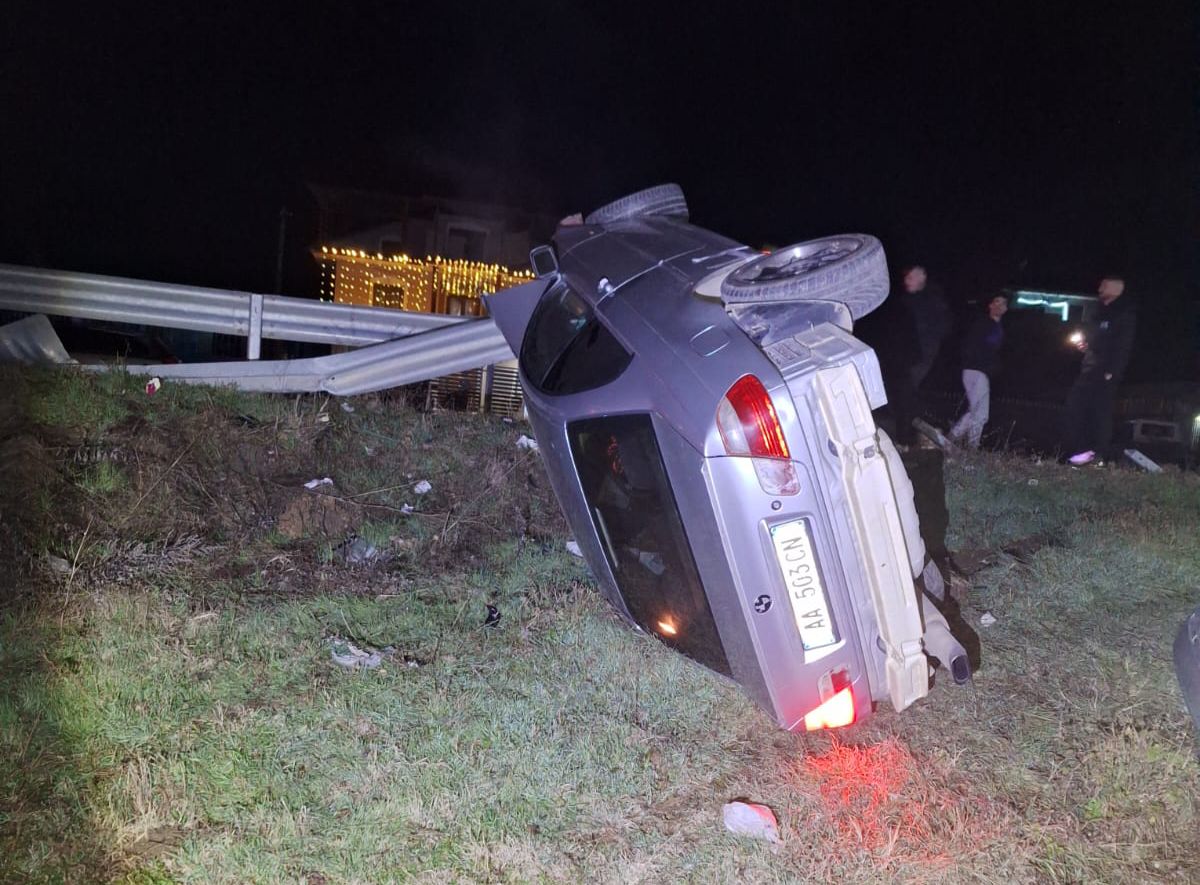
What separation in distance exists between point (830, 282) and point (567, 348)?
4.06 ft

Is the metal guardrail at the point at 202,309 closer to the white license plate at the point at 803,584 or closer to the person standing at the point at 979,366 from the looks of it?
the white license plate at the point at 803,584

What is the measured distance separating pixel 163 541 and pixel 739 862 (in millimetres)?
3265

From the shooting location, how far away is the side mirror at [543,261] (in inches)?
175

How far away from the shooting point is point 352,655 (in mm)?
3680

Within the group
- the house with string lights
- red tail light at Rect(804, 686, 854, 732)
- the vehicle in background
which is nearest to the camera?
red tail light at Rect(804, 686, 854, 732)

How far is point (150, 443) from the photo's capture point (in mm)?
5129

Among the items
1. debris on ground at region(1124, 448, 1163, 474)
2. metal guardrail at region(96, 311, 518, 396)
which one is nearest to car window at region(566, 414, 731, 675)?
metal guardrail at region(96, 311, 518, 396)

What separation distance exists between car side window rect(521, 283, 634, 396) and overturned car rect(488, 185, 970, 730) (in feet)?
0.06

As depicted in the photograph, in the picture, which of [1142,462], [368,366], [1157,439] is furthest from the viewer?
[1157,439]

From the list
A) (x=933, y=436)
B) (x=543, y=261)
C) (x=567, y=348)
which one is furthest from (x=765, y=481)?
(x=933, y=436)

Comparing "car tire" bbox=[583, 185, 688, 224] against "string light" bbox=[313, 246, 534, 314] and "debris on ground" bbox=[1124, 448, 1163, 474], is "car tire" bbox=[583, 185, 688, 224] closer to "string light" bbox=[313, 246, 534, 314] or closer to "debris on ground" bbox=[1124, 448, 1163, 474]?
"debris on ground" bbox=[1124, 448, 1163, 474]

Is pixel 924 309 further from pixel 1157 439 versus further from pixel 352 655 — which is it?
pixel 1157 439

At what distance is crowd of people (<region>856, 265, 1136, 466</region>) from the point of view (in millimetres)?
7820

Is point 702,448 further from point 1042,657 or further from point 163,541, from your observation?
point 163,541
